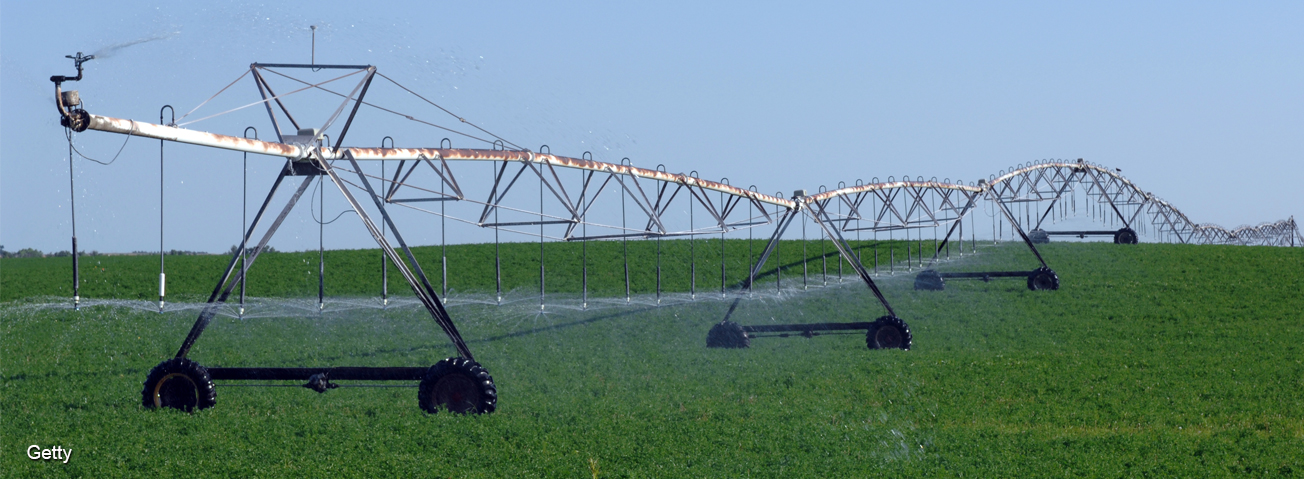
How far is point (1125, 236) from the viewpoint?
66062 mm

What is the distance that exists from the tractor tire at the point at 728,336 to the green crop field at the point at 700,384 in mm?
875

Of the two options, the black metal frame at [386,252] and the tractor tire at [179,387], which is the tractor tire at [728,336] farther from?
the tractor tire at [179,387]

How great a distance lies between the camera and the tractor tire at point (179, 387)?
64.1 feet

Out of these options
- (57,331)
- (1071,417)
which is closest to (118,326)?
(57,331)

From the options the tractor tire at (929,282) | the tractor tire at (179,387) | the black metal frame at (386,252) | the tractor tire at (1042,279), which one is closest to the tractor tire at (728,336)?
the black metal frame at (386,252)

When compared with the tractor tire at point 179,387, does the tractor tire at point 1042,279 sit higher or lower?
higher

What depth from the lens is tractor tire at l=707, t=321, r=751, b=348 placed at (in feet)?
110

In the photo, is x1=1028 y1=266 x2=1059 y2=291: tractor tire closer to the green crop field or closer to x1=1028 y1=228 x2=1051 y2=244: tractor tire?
the green crop field

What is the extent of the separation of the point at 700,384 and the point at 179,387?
12.0 m

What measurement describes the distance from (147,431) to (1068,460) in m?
16.4

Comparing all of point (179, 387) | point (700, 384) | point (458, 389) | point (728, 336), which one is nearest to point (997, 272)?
point (728, 336)

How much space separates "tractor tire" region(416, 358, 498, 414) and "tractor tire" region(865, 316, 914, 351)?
58.4 feet

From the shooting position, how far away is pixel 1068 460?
56.6 ft

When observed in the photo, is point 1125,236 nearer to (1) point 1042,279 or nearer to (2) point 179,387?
(1) point 1042,279
